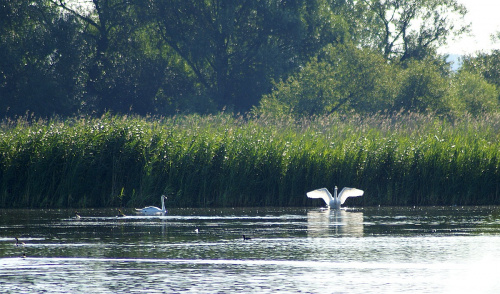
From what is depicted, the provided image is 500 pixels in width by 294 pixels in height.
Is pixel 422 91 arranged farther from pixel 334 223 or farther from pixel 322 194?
pixel 334 223

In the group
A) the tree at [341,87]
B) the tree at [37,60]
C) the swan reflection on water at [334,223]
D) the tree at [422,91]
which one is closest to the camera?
the swan reflection on water at [334,223]

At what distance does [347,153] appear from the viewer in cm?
2341

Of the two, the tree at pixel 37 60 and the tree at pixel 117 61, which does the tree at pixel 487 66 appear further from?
the tree at pixel 37 60

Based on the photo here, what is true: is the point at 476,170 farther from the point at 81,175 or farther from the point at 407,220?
the point at 81,175

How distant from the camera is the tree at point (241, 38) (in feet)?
186

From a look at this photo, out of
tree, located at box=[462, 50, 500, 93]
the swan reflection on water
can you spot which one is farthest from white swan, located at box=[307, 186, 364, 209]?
tree, located at box=[462, 50, 500, 93]

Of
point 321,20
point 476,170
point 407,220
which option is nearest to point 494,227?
point 407,220

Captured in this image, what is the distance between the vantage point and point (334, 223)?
18.2 m

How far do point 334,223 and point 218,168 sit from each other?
5365 millimetres

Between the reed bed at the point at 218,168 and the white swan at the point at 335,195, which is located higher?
the reed bed at the point at 218,168

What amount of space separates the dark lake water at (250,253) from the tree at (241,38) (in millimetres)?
38011

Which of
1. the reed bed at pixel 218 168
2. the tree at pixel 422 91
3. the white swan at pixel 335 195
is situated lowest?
the white swan at pixel 335 195

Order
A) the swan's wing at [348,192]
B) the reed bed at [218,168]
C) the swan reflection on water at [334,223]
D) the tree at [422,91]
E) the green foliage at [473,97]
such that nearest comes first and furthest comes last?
1. the swan reflection on water at [334,223]
2. the swan's wing at [348,192]
3. the reed bed at [218,168]
4. the tree at [422,91]
5. the green foliage at [473,97]

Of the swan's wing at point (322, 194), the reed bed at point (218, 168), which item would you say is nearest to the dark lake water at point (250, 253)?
the swan's wing at point (322, 194)
